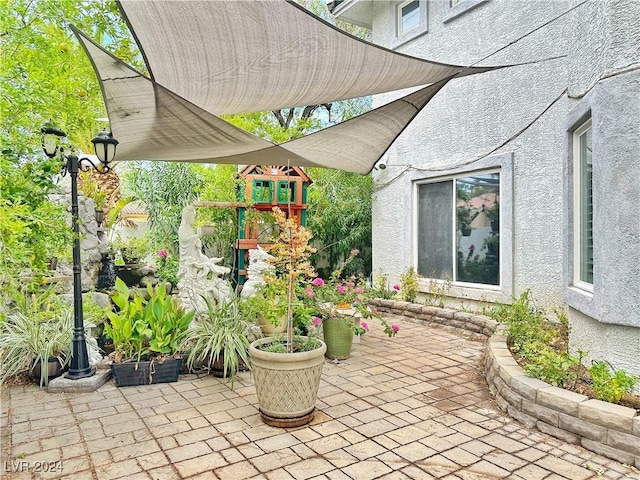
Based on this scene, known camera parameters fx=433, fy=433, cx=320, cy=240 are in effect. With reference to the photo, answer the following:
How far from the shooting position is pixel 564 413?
9.65 feet

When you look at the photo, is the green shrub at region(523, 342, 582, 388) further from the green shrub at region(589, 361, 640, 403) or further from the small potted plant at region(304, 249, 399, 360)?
the small potted plant at region(304, 249, 399, 360)

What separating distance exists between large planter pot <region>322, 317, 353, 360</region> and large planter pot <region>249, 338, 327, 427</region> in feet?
5.16

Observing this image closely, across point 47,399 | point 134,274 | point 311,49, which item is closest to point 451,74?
point 311,49

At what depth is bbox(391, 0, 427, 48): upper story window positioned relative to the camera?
23.6ft

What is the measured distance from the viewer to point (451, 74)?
3.56 metres

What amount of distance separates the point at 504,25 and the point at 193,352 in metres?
5.82

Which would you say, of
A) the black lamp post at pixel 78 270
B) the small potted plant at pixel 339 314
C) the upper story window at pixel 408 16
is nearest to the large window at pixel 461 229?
the small potted plant at pixel 339 314

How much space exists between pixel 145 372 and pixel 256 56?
2.99m

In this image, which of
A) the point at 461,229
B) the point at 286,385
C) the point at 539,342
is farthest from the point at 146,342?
the point at 461,229

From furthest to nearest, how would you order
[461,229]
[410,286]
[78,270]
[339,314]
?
[410,286]
[461,229]
[339,314]
[78,270]

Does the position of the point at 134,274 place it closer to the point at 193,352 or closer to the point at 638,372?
the point at 193,352

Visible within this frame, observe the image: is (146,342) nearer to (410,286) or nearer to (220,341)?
(220,341)

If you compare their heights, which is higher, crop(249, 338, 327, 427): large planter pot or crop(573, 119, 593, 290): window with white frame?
crop(573, 119, 593, 290): window with white frame

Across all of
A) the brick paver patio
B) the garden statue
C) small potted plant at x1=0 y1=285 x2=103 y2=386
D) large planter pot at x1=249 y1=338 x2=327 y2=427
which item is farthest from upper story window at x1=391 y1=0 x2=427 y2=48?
small potted plant at x1=0 y1=285 x2=103 y2=386
